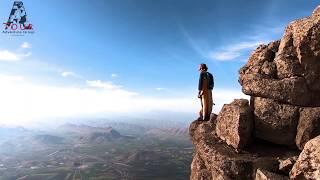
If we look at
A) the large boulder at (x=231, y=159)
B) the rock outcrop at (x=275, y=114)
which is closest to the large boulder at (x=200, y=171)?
the large boulder at (x=231, y=159)

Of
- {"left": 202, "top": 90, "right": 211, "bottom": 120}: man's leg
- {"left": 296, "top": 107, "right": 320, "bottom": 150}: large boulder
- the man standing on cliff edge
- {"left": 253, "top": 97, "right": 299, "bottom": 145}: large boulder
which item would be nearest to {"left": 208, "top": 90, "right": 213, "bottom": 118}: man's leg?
the man standing on cliff edge

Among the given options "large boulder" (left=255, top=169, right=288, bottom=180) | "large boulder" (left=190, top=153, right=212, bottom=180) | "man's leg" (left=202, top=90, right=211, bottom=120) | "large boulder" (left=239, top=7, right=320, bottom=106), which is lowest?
"large boulder" (left=190, top=153, right=212, bottom=180)

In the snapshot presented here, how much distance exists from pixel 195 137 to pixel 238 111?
6.90 meters

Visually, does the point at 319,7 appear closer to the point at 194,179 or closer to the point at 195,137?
the point at 195,137

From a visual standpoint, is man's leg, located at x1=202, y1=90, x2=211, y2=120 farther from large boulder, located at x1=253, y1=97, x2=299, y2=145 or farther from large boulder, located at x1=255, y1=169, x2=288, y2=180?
large boulder, located at x1=255, y1=169, x2=288, y2=180

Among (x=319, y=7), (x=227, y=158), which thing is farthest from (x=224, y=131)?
(x=319, y=7)

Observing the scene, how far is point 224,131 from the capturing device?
2461 cm

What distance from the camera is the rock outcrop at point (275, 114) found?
21.0m

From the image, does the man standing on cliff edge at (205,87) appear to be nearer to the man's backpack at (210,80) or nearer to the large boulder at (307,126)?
the man's backpack at (210,80)

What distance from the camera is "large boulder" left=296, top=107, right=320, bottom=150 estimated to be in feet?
67.3

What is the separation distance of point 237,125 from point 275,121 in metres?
2.90

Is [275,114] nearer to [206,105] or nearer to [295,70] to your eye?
[295,70]

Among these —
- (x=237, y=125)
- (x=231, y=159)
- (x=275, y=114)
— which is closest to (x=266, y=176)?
(x=231, y=159)

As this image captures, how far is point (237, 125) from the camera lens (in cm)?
2253
